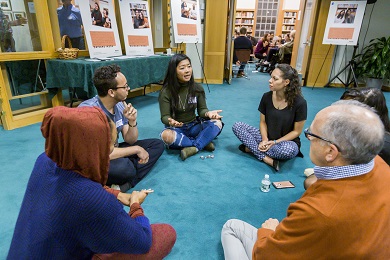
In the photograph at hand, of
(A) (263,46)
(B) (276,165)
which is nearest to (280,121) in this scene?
(B) (276,165)

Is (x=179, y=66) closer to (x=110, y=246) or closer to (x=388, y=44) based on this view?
(x=110, y=246)

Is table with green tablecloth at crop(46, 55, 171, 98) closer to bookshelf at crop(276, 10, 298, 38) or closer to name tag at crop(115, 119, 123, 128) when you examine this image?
name tag at crop(115, 119, 123, 128)

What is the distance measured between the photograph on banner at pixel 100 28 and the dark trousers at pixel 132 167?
189 centimetres

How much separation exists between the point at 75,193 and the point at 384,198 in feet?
2.74

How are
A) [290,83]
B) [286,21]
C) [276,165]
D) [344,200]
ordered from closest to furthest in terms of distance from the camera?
[344,200] < [290,83] < [276,165] < [286,21]

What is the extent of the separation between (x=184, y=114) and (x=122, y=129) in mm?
726

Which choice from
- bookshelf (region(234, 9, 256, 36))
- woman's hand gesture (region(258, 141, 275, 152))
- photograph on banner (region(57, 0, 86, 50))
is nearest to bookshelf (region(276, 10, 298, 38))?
bookshelf (region(234, 9, 256, 36))

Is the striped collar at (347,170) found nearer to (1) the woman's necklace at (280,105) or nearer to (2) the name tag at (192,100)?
(1) the woman's necklace at (280,105)

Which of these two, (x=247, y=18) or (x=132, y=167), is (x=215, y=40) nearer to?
(x=132, y=167)

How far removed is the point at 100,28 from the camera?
342cm

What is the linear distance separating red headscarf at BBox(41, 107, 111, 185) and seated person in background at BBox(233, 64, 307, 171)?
1720 mm

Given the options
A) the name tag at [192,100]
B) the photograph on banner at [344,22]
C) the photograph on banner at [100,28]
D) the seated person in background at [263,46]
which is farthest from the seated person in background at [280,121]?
the seated person in background at [263,46]

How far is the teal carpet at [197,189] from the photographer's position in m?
1.51

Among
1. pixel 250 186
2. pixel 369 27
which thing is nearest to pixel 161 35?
pixel 250 186
